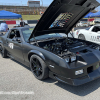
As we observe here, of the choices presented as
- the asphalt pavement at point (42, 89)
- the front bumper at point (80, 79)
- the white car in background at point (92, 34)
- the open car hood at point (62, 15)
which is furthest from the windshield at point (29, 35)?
the white car in background at point (92, 34)

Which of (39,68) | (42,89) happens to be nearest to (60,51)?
(39,68)

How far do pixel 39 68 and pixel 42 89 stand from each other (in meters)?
0.58

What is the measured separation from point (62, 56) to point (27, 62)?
52.6 inches

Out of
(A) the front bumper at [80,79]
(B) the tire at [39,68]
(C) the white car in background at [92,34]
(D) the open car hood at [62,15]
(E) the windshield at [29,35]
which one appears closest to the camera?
(A) the front bumper at [80,79]

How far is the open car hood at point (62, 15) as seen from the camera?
2.86 meters

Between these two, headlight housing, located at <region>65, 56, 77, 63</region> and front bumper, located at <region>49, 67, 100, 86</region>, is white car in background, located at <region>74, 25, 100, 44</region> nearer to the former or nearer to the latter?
front bumper, located at <region>49, 67, 100, 86</region>

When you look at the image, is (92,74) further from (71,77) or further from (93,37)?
(93,37)

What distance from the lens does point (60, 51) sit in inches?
127

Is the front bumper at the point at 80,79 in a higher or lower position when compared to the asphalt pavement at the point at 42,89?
higher

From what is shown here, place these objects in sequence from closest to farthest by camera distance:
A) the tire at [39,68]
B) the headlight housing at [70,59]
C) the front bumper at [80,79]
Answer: the front bumper at [80,79]
the headlight housing at [70,59]
the tire at [39,68]

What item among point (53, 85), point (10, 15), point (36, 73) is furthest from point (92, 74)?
point (10, 15)

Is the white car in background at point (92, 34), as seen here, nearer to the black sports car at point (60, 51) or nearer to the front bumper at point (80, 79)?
the black sports car at point (60, 51)

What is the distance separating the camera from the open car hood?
2.86 m

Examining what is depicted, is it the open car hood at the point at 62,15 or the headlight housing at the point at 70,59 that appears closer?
the headlight housing at the point at 70,59
